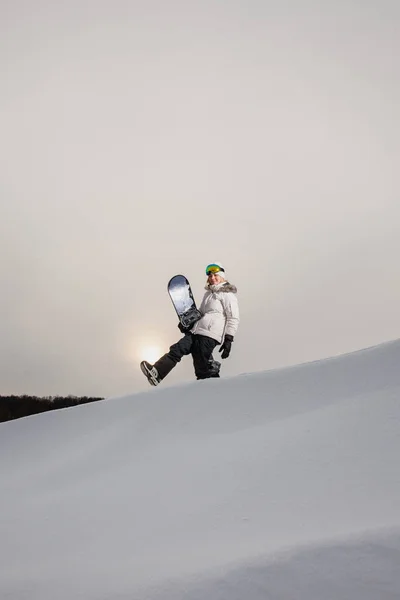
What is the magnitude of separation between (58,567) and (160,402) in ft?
7.11

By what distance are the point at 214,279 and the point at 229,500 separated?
13.8 ft

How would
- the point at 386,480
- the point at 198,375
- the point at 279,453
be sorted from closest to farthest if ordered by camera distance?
the point at 386,480 → the point at 279,453 → the point at 198,375

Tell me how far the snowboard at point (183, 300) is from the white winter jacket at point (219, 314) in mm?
88

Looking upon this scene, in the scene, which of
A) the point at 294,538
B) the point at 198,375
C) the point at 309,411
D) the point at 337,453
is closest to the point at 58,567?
the point at 294,538

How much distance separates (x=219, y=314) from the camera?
6.19 meters

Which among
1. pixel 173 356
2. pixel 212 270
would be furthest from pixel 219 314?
pixel 173 356

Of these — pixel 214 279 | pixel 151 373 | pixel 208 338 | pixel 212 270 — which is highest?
pixel 212 270

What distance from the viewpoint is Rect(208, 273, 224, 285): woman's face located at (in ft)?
20.7

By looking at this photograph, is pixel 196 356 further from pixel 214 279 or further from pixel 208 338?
pixel 214 279

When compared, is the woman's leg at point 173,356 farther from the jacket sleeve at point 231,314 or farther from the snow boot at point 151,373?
the jacket sleeve at point 231,314

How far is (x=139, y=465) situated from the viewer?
9.74ft

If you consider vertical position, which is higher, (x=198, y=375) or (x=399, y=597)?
(x=198, y=375)

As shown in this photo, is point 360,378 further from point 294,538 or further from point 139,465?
point 294,538

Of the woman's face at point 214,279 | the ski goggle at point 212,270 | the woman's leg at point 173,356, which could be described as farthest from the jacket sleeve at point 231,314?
the woman's leg at point 173,356
